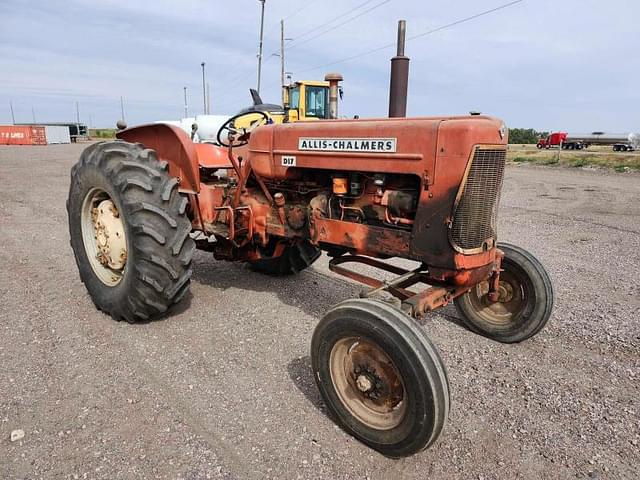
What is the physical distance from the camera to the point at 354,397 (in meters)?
2.50

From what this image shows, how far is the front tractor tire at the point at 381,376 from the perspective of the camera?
7.02 feet

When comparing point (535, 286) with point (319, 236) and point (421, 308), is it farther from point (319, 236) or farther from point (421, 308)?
point (319, 236)

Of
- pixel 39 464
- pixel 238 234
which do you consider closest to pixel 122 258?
pixel 238 234

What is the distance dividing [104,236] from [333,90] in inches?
86.3

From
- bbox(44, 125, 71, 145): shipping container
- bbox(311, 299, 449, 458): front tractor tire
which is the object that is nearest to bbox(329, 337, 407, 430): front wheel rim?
bbox(311, 299, 449, 458): front tractor tire

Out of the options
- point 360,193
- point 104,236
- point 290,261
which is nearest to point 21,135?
point 104,236

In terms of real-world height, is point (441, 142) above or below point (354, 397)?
above

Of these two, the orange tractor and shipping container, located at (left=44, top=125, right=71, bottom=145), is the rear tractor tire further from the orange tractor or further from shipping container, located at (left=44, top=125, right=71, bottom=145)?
shipping container, located at (left=44, top=125, right=71, bottom=145)

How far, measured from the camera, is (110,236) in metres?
3.75

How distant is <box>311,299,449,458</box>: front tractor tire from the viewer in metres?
2.14

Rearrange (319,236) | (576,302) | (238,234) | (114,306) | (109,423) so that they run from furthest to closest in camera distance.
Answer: (576,302), (238,234), (114,306), (319,236), (109,423)

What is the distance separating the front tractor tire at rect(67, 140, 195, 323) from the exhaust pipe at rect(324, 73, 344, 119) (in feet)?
4.32

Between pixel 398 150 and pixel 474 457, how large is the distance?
170cm

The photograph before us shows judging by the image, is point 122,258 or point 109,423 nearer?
point 109,423
